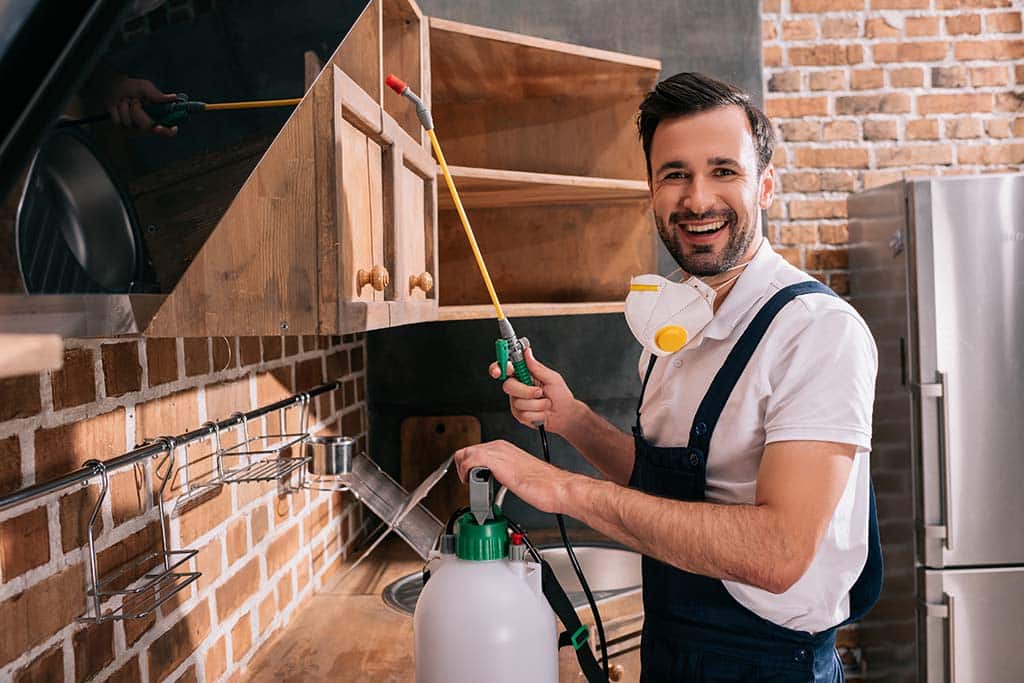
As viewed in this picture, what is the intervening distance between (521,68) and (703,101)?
89cm

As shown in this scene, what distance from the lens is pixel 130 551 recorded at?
114 cm

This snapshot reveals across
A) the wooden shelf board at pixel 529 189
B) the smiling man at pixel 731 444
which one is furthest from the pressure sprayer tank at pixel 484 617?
the wooden shelf board at pixel 529 189

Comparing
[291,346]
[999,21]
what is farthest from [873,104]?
[291,346]

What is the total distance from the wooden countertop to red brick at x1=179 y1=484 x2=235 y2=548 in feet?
0.95

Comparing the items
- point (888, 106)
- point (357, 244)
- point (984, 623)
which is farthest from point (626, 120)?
point (984, 623)

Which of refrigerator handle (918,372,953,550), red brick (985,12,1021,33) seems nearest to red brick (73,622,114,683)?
refrigerator handle (918,372,953,550)

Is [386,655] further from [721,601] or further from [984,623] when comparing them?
[984,623]

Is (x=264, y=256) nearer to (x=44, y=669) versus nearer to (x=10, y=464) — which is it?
(x=10, y=464)

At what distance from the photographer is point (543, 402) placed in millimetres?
1590

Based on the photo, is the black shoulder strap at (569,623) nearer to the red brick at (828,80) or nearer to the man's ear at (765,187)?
the man's ear at (765,187)

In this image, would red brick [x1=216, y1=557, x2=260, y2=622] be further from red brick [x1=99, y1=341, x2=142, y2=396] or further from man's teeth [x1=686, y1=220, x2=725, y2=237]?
man's teeth [x1=686, y1=220, x2=725, y2=237]

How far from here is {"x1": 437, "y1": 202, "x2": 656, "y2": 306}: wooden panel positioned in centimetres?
248

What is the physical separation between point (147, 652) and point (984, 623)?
2187mm

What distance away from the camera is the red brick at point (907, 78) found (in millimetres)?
2885
